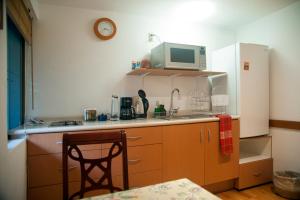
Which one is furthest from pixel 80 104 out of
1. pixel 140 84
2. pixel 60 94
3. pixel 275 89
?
pixel 275 89

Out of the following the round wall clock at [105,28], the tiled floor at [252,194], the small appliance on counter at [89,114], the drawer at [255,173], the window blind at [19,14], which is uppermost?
the round wall clock at [105,28]

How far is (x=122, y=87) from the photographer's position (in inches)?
94.7

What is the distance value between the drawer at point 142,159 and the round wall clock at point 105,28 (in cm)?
138

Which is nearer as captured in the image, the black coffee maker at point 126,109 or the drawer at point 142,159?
the drawer at point 142,159

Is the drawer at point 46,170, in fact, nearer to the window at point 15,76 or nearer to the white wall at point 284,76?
the window at point 15,76

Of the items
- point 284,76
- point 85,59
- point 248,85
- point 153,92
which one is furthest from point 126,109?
point 284,76

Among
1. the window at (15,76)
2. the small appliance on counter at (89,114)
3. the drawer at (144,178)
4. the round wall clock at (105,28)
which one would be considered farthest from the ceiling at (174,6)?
the drawer at (144,178)

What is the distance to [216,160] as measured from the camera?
222cm

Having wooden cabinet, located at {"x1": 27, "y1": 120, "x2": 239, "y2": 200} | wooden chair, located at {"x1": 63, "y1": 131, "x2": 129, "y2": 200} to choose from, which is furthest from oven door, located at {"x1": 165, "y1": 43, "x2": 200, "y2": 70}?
wooden chair, located at {"x1": 63, "y1": 131, "x2": 129, "y2": 200}

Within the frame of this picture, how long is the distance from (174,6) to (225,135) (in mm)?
1642

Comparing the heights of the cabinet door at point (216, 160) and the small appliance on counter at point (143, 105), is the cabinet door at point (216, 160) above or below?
below

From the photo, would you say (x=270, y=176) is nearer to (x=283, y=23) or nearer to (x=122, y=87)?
(x=283, y=23)

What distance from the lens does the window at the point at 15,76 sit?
1564 millimetres

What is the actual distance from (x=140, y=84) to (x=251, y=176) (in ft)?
5.99
